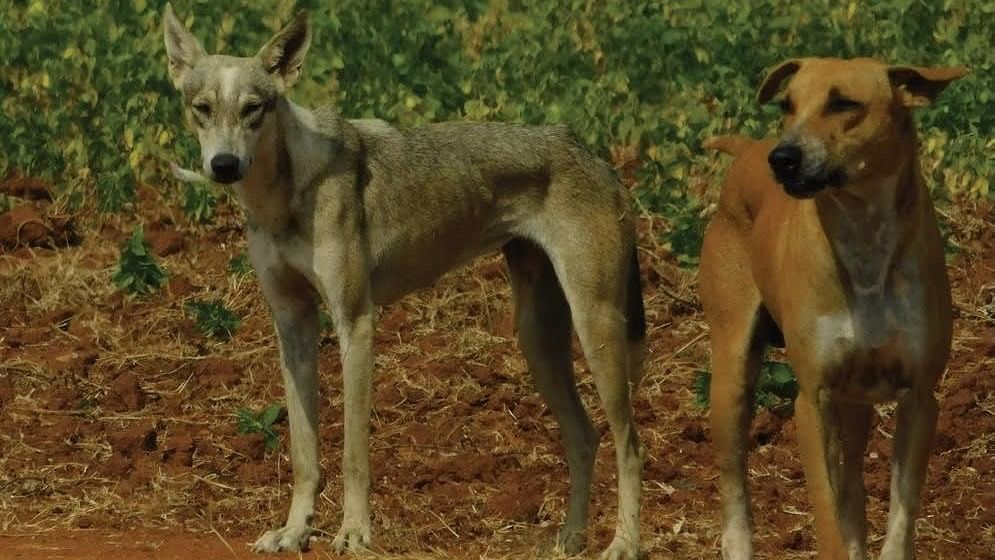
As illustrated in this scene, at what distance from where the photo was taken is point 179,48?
8867mm

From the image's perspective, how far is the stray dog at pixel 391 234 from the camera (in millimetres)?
8609

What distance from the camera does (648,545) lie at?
8.97 m

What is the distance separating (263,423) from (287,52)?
210 cm

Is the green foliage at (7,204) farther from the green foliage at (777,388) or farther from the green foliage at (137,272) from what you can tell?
the green foliage at (777,388)

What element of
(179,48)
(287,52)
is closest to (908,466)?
(287,52)

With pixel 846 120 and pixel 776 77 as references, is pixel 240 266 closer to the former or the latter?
pixel 776 77

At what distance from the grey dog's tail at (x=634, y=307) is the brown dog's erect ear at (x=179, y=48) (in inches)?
80.2

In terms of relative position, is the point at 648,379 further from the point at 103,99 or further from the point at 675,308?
the point at 103,99

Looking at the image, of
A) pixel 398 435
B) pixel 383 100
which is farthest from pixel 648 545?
pixel 383 100

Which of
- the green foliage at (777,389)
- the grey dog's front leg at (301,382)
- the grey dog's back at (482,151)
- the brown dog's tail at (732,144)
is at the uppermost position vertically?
the brown dog's tail at (732,144)

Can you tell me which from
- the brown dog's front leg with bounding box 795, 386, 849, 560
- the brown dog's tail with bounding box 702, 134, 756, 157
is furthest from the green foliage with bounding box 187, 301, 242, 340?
the brown dog's front leg with bounding box 795, 386, 849, 560

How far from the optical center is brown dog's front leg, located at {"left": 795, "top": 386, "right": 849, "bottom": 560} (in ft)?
23.7

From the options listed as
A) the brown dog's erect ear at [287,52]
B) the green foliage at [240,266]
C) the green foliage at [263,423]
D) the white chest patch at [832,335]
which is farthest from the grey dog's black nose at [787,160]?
the green foliage at [240,266]

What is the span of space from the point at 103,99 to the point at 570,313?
5.14 m
